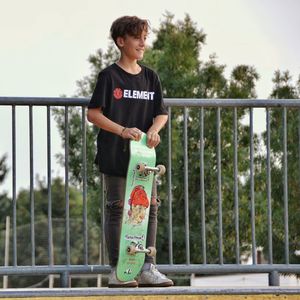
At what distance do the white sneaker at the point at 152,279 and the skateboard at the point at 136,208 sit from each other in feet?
0.19

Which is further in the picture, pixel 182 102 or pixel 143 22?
pixel 182 102

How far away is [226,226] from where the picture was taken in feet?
80.3

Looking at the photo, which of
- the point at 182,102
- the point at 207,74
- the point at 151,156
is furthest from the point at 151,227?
the point at 207,74

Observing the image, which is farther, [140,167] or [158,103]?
[158,103]

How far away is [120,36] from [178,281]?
988 inches

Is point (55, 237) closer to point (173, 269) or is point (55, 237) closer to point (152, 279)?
point (173, 269)

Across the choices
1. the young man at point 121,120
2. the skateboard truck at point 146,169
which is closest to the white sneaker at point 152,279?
the young man at point 121,120

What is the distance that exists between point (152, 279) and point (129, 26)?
1459 millimetres

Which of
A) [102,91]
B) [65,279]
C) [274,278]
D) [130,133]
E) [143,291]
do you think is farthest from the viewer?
[274,278]

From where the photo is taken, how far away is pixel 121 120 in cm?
750

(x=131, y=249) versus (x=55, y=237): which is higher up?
(x=55, y=237)

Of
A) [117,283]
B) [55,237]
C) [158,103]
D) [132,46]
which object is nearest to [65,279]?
[117,283]

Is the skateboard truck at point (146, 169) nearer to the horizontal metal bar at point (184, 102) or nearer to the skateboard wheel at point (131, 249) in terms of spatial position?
the skateboard wheel at point (131, 249)

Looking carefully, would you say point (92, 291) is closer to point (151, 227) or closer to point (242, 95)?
point (151, 227)
